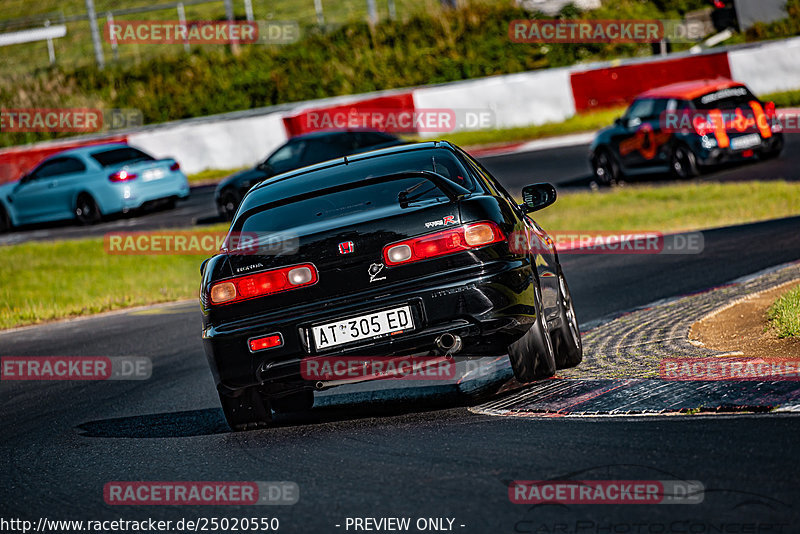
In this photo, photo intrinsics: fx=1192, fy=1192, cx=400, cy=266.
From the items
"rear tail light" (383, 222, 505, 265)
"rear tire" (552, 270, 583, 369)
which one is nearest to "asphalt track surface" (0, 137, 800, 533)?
"rear tire" (552, 270, 583, 369)

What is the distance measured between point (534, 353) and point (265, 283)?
4.78 ft

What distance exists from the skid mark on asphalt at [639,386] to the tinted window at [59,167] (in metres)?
15.7

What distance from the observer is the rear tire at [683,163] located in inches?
737

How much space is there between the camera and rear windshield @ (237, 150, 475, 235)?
245 inches

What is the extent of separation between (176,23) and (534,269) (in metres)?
37.5

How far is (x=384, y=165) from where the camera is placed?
6766 millimetres

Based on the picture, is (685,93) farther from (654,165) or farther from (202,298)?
(202,298)

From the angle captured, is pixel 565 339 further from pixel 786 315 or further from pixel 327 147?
pixel 327 147

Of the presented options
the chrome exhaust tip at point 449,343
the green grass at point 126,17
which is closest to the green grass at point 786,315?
the chrome exhaust tip at point 449,343

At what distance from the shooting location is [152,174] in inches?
866

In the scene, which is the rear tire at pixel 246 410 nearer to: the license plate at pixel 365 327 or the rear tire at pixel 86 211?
the license plate at pixel 365 327

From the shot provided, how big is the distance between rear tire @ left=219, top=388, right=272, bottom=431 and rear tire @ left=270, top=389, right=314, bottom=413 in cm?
55

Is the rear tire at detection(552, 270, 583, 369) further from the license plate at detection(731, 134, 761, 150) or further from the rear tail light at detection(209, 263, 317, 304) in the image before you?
the license plate at detection(731, 134, 761, 150)

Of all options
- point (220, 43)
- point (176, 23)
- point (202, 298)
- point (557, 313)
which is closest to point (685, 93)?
point (557, 313)
